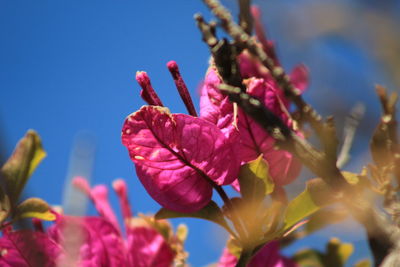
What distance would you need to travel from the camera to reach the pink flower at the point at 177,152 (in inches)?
23.5

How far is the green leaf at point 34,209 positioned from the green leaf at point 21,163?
0.01 m

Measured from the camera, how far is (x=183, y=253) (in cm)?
88

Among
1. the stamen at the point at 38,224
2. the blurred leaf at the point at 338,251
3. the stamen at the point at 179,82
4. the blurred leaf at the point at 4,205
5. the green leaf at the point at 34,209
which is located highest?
the stamen at the point at 179,82

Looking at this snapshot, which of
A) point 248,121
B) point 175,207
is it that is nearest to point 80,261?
point 175,207

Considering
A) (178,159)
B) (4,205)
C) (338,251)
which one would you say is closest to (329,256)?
(338,251)

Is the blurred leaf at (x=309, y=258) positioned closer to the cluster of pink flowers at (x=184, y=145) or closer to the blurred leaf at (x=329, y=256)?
the blurred leaf at (x=329, y=256)

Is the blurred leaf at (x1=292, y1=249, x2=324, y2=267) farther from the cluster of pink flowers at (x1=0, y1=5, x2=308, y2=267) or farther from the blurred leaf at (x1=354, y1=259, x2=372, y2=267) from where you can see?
the cluster of pink flowers at (x1=0, y1=5, x2=308, y2=267)

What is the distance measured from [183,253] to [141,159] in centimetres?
33

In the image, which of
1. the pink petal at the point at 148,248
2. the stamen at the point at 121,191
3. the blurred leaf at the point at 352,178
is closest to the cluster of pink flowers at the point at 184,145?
the blurred leaf at the point at 352,178

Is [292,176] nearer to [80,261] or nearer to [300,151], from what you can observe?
[300,151]

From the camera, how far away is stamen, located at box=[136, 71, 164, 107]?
0.59 metres

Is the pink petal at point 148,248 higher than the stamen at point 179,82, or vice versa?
the stamen at point 179,82

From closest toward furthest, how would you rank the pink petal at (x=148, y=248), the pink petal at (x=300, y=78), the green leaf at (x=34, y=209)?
the green leaf at (x=34, y=209) → the pink petal at (x=148, y=248) → the pink petal at (x=300, y=78)

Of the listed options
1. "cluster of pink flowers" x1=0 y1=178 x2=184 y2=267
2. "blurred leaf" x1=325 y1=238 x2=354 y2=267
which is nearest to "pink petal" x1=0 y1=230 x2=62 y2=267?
"cluster of pink flowers" x1=0 y1=178 x2=184 y2=267
